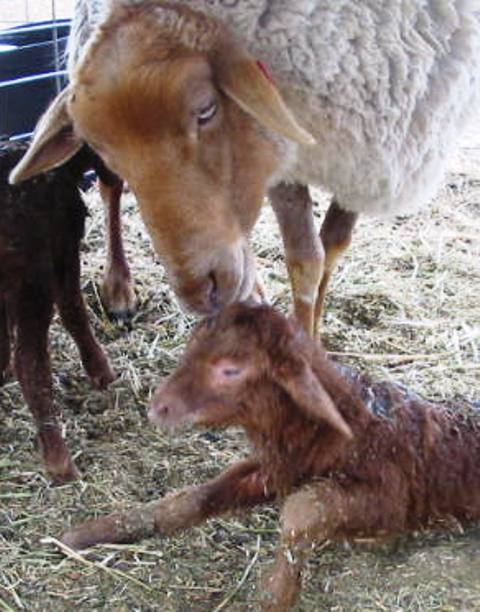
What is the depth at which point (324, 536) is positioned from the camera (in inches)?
107

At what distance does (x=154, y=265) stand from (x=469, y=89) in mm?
1848

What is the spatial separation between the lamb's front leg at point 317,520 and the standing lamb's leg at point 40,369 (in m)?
0.87

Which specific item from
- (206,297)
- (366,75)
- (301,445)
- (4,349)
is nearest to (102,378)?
(4,349)

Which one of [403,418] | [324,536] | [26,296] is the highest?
[26,296]

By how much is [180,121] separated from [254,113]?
0.22 meters

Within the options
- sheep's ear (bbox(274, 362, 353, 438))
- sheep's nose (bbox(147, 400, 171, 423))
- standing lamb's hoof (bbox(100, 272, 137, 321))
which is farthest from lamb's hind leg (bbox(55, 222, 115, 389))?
sheep's ear (bbox(274, 362, 353, 438))

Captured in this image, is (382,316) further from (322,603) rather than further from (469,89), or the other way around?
(322,603)

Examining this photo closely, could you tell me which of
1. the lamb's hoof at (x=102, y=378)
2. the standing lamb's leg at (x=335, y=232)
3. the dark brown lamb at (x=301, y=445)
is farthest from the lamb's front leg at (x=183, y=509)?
the standing lamb's leg at (x=335, y=232)

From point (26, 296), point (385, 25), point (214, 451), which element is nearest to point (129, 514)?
point (214, 451)

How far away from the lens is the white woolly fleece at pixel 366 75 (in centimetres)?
310

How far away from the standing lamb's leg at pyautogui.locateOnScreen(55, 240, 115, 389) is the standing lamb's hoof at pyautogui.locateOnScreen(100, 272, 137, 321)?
0.53 meters

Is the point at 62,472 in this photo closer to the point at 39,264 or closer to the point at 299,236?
the point at 39,264

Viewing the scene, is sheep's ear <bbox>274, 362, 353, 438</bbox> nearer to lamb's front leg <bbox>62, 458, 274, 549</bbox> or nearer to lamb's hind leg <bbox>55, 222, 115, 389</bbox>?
lamb's front leg <bbox>62, 458, 274, 549</bbox>

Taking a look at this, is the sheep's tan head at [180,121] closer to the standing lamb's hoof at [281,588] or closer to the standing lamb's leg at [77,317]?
the standing lamb's leg at [77,317]
